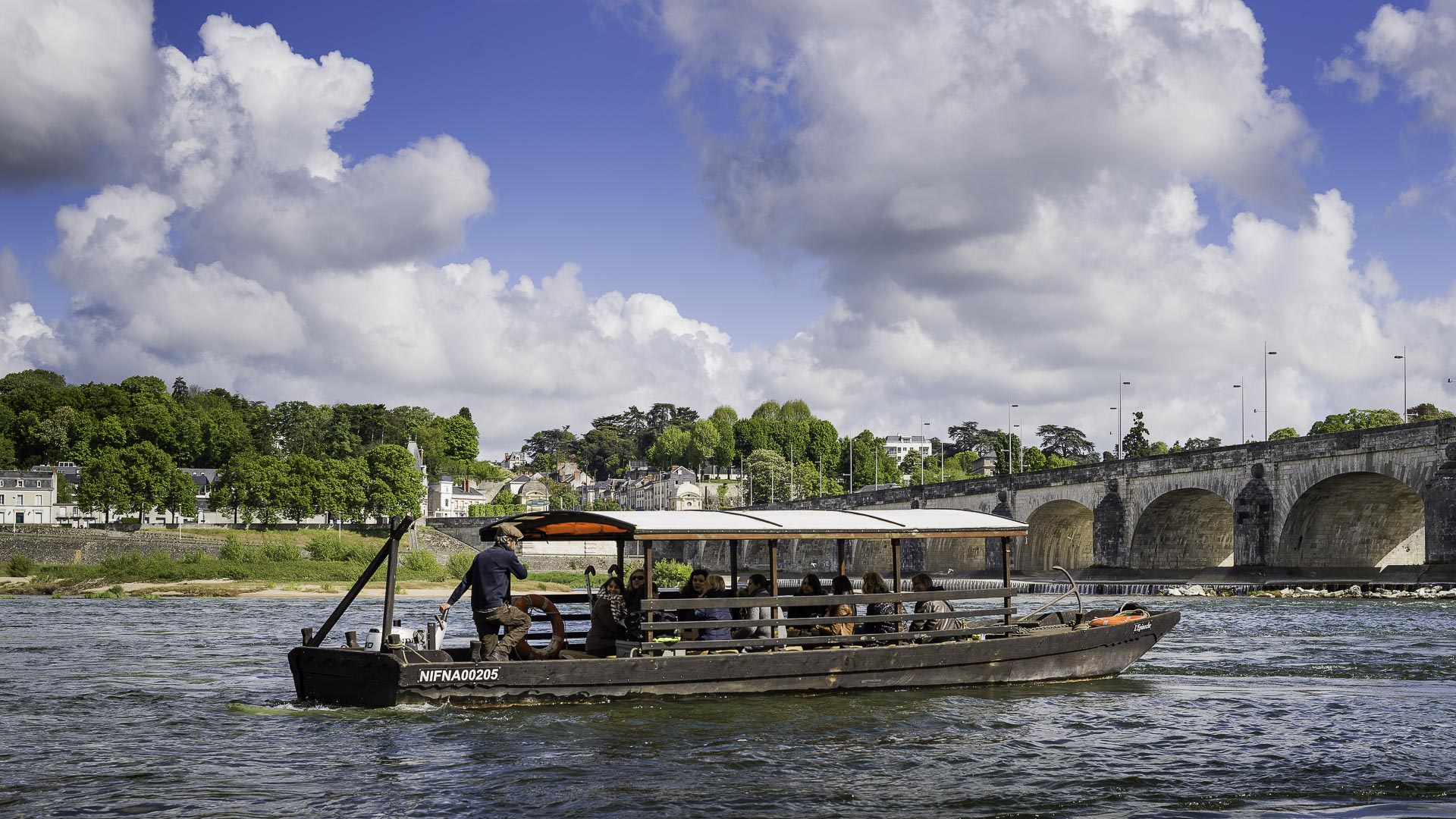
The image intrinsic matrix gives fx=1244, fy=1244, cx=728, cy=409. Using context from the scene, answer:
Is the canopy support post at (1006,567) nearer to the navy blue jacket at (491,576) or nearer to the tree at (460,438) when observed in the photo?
the navy blue jacket at (491,576)

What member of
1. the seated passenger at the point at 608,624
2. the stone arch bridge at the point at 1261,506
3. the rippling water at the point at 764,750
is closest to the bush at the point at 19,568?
the rippling water at the point at 764,750

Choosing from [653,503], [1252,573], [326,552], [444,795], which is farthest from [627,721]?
[653,503]

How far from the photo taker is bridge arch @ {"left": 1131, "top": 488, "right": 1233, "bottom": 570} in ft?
177

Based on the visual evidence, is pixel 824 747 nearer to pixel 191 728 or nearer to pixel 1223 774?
pixel 1223 774

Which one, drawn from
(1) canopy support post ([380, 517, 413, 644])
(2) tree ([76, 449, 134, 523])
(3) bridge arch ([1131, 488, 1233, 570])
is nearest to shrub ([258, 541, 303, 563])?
(2) tree ([76, 449, 134, 523])

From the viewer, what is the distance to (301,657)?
14.1 m

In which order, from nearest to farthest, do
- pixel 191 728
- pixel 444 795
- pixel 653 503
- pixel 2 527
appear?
pixel 444 795 → pixel 191 728 → pixel 2 527 → pixel 653 503

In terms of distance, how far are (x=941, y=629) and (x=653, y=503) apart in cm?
13219

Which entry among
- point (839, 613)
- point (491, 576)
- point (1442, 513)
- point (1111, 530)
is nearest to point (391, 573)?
point (491, 576)

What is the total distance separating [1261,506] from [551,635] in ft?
124

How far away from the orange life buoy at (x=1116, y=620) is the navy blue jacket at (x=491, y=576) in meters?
8.60

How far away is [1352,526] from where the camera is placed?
47.0m

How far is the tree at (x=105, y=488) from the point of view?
8138 cm

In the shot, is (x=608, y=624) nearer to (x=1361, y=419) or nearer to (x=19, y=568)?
(x=19, y=568)
